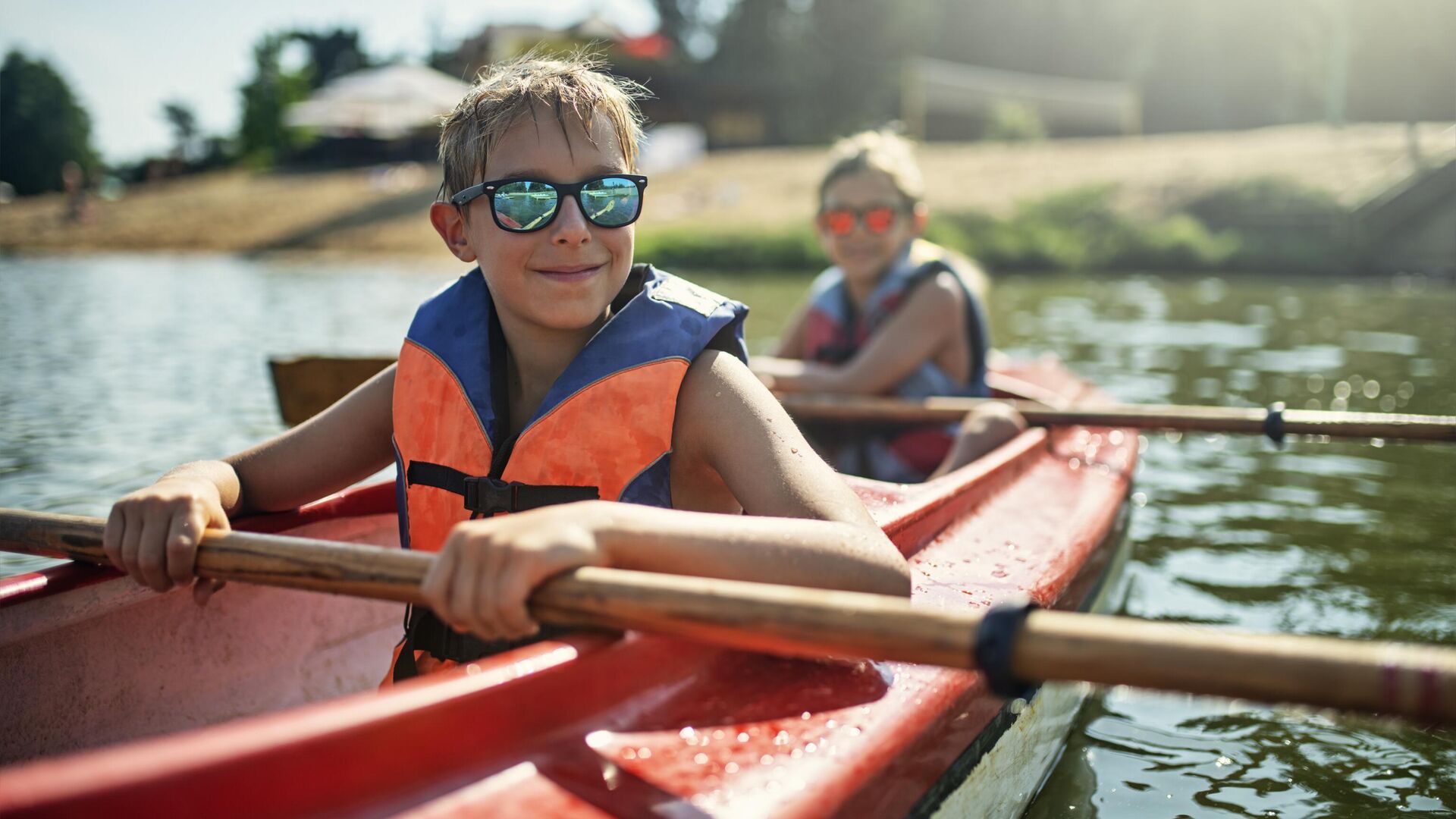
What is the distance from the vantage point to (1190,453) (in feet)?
19.7

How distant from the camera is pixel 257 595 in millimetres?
2539

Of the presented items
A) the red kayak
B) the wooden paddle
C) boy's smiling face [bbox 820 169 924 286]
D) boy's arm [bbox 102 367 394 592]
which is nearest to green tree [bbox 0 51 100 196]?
boy's smiling face [bbox 820 169 924 286]

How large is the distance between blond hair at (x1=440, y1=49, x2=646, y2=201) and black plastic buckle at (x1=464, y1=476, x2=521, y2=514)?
50 centimetres

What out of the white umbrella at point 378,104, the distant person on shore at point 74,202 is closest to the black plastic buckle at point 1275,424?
the white umbrella at point 378,104

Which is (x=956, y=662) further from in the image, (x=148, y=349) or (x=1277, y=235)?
(x=1277, y=235)

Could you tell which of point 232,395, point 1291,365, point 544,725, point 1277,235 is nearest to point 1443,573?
point 544,725

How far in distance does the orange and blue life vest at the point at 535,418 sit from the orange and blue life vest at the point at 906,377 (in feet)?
6.94

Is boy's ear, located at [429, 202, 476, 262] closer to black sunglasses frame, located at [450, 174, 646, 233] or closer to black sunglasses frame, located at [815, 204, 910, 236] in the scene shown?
black sunglasses frame, located at [450, 174, 646, 233]

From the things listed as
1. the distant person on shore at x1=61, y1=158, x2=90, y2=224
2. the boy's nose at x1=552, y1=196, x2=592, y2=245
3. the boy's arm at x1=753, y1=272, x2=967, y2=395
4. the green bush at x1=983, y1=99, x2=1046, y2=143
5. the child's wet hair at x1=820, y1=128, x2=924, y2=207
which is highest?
the green bush at x1=983, y1=99, x2=1046, y2=143

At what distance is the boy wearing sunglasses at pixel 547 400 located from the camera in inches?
67.2

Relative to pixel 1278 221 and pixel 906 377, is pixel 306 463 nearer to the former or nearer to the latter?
pixel 906 377

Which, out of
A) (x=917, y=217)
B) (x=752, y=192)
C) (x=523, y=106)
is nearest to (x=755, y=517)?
(x=523, y=106)

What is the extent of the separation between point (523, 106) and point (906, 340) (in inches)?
94.8

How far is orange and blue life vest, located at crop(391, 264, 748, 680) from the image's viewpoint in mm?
1842
